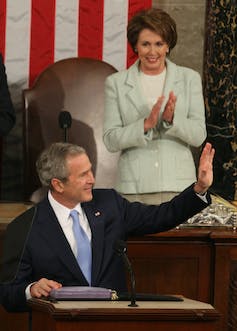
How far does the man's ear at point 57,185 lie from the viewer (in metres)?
6.66

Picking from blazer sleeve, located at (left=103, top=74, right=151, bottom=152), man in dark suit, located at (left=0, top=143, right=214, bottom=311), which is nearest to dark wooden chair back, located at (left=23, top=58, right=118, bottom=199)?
blazer sleeve, located at (left=103, top=74, right=151, bottom=152)

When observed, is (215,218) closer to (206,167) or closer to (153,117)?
(153,117)

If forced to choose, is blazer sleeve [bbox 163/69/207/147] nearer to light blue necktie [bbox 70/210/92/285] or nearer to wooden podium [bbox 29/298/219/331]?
light blue necktie [bbox 70/210/92/285]

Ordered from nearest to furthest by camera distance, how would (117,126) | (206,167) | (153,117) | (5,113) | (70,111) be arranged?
(206,167), (153,117), (117,126), (5,113), (70,111)

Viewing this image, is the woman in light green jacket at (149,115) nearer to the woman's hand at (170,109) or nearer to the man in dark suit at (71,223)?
the woman's hand at (170,109)

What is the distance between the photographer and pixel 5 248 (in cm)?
641

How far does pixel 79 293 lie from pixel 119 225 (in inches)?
28.2

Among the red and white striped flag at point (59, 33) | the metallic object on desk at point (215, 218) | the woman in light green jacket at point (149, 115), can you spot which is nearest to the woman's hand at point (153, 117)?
the woman in light green jacket at point (149, 115)

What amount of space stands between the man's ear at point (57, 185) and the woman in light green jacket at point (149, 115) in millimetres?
999

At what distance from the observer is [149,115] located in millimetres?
7586

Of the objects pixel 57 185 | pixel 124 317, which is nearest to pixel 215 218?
pixel 57 185

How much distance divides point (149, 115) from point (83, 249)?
48.3 inches

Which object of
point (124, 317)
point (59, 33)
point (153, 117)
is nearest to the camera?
point (124, 317)

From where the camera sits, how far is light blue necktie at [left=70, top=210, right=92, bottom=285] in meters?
6.61
